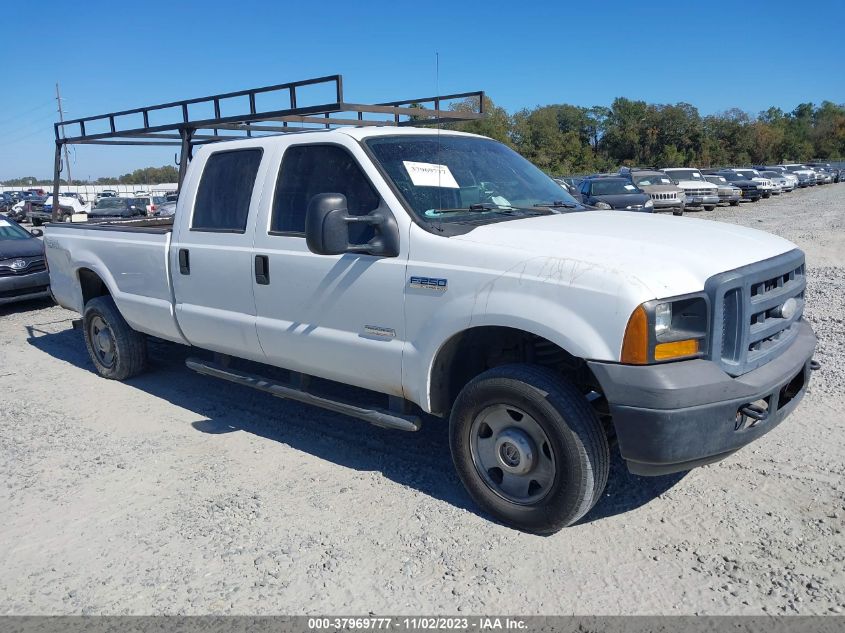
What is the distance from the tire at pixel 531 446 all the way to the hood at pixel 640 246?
607 mm

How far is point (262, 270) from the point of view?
4512 mm

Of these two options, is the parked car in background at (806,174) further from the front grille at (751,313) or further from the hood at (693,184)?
the front grille at (751,313)

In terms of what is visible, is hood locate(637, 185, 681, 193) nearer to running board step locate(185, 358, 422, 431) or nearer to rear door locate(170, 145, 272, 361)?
rear door locate(170, 145, 272, 361)

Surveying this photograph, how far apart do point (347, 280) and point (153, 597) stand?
190cm

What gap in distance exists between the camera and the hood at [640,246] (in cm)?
306

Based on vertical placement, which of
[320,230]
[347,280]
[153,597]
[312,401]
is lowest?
[153,597]

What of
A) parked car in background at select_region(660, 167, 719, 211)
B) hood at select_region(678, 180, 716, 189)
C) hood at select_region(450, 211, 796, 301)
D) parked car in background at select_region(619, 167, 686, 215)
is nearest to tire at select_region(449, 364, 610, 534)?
hood at select_region(450, 211, 796, 301)

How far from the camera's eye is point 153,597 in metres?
→ 3.14

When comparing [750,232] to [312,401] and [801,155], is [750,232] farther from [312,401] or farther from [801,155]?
[801,155]

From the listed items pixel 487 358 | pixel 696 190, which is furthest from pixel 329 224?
pixel 696 190

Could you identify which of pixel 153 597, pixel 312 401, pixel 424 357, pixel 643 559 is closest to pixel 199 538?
pixel 153 597

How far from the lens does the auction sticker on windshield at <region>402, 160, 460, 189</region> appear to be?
405 cm

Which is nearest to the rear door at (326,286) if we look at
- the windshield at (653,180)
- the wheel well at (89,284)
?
the wheel well at (89,284)

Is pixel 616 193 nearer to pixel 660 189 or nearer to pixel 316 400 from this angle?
pixel 660 189
